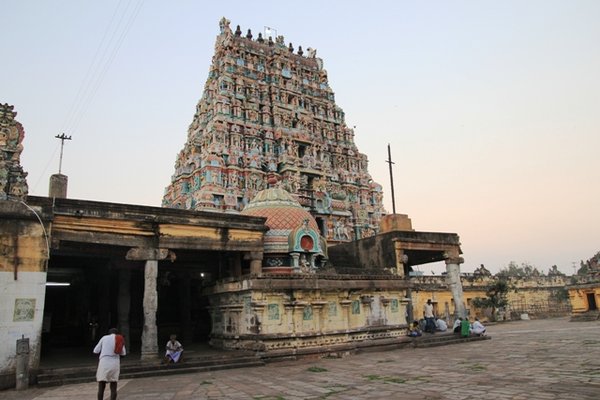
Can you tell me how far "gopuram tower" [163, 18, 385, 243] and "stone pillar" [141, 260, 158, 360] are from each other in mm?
20211

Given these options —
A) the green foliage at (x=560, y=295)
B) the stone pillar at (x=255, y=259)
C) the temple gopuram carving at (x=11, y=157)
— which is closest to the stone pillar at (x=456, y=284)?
the stone pillar at (x=255, y=259)

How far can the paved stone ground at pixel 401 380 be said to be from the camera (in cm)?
820

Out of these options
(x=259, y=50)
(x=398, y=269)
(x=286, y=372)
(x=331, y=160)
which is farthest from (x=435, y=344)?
(x=259, y=50)

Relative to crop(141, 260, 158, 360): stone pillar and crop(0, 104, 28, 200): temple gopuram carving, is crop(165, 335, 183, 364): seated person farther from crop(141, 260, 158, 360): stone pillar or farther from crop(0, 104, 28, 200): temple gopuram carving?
crop(0, 104, 28, 200): temple gopuram carving

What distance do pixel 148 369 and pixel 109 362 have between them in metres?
4.97

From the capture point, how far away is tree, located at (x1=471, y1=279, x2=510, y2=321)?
36062 millimetres

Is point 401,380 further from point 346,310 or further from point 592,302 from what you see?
point 592,302

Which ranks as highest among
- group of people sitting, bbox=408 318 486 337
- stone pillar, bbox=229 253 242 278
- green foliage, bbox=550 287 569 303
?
stone pillar, bbox=229 253 242 278

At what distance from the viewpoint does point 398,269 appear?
21344 millimetres

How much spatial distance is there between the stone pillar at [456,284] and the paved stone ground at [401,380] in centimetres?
717

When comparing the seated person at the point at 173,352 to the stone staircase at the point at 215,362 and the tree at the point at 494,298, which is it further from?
the tree at the point at 494,298

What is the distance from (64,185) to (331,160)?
97.5 ft

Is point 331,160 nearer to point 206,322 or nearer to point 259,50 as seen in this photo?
point 259,50

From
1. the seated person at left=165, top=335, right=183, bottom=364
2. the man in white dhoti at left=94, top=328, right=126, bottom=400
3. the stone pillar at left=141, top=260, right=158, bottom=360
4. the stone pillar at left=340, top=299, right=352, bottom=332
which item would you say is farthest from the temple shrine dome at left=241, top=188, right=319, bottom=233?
the man in white dhoti at left=94, top=328, right=126, bottom=400
